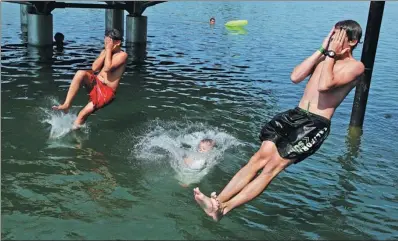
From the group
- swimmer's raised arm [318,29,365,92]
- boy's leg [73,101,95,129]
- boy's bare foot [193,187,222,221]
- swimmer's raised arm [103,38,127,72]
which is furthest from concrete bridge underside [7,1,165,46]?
swimmer's raised arm [318,29,365,92]

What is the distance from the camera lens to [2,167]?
24.9ft

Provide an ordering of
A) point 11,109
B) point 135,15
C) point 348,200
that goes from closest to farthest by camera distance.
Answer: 1. point 348,200
2. point 11,109
3. point 135,15

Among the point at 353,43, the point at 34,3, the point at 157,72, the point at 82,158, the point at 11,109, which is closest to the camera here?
the point at 353,43

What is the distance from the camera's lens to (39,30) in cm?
2234

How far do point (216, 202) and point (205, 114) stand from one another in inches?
259

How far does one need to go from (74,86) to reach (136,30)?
17350 mm

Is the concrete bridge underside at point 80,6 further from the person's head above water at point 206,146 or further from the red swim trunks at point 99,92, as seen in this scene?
the person's head above water at point 206,146

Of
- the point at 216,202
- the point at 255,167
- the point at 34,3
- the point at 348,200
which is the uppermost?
the point at 34,3

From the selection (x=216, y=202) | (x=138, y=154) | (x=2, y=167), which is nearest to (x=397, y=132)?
(x=138, y=154)

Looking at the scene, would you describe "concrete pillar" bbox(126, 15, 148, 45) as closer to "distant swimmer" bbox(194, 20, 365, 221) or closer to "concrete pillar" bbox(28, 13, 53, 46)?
"concrete pillar" bbox(28, 13, 53, 46)

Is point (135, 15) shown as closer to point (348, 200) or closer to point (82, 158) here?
point (82, 158)

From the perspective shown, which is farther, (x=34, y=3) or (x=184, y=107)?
(x=34, y=3)

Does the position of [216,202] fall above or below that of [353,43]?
below

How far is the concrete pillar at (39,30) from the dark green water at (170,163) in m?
4.01
